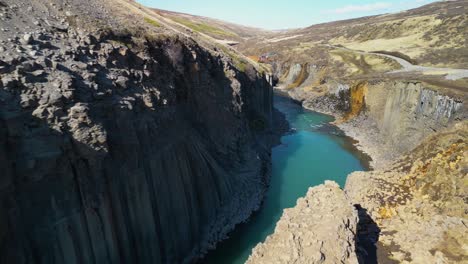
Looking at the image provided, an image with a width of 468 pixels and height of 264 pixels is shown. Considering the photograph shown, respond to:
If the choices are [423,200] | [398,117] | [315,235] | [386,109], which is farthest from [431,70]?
[315,235]

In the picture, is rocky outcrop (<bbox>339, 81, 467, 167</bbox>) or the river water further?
rocky outcrop (<bbox>339, 81, 467, 167</bbox>)

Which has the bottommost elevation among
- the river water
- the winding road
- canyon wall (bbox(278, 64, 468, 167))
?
the river water

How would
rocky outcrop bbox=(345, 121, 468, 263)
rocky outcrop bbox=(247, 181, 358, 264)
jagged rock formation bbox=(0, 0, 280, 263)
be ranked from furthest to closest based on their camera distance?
rocky outcrop bbox=(345, 121, 468, 263) < rocky outcrop bbox=(247, 181, 358, 264) < jagged rock formation bbox=(0, 0, 280, 263)

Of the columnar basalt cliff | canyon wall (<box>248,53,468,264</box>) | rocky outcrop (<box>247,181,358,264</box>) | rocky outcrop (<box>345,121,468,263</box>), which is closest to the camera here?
rocky outcrop (<box>247,181,358,264</box>)

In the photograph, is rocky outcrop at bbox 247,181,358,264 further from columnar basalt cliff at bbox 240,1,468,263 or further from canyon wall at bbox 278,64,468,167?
→ canyon wall at bbox 278,64,468,167

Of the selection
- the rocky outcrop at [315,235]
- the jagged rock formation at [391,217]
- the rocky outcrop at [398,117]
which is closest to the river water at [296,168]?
the rocky outcrop at [398,117]

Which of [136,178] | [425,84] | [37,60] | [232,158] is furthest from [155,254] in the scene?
[425,84]

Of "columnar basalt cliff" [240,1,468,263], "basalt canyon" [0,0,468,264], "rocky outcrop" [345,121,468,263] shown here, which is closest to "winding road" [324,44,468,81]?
"columnar basalt cliff" [240,1,468,263]
